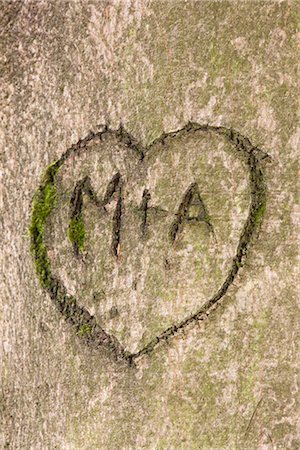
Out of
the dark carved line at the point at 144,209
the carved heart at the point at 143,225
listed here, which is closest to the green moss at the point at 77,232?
the carved heart at the point at 143,225

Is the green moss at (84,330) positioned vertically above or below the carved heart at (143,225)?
below

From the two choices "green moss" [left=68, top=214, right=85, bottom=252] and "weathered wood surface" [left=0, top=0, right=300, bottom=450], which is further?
"green moss" [left=68, top=214, right=85, bottom=252]

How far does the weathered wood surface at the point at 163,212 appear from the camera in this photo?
1.86 m

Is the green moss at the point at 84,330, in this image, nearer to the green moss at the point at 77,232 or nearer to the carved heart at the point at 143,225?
the carved heart at the point at 143,225

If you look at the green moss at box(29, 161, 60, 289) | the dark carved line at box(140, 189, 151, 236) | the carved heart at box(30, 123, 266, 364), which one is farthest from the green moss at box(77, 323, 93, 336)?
the dark carved line at box(140, 189, 151, 236)

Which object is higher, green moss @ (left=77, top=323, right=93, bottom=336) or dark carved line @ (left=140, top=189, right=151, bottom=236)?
dark carved line @ (left=140, top=189, right=151, bottom=236)

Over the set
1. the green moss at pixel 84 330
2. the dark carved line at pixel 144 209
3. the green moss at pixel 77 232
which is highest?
the dark carved line at pixel 144 209

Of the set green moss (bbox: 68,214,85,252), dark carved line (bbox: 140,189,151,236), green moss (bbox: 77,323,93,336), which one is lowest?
green moss (bbox: 77,323,93,336)

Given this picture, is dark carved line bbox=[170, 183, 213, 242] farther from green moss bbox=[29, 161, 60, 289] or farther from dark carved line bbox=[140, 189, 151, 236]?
green moss bbox=[29, 161, 60, 289]

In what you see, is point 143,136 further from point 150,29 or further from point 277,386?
point 277,386

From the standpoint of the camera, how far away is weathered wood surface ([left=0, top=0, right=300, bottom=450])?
1.86 metres

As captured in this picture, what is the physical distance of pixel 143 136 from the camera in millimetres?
1914

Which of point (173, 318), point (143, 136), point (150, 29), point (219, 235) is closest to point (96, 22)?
point (150, 29)

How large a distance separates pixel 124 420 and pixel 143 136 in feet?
2.57
